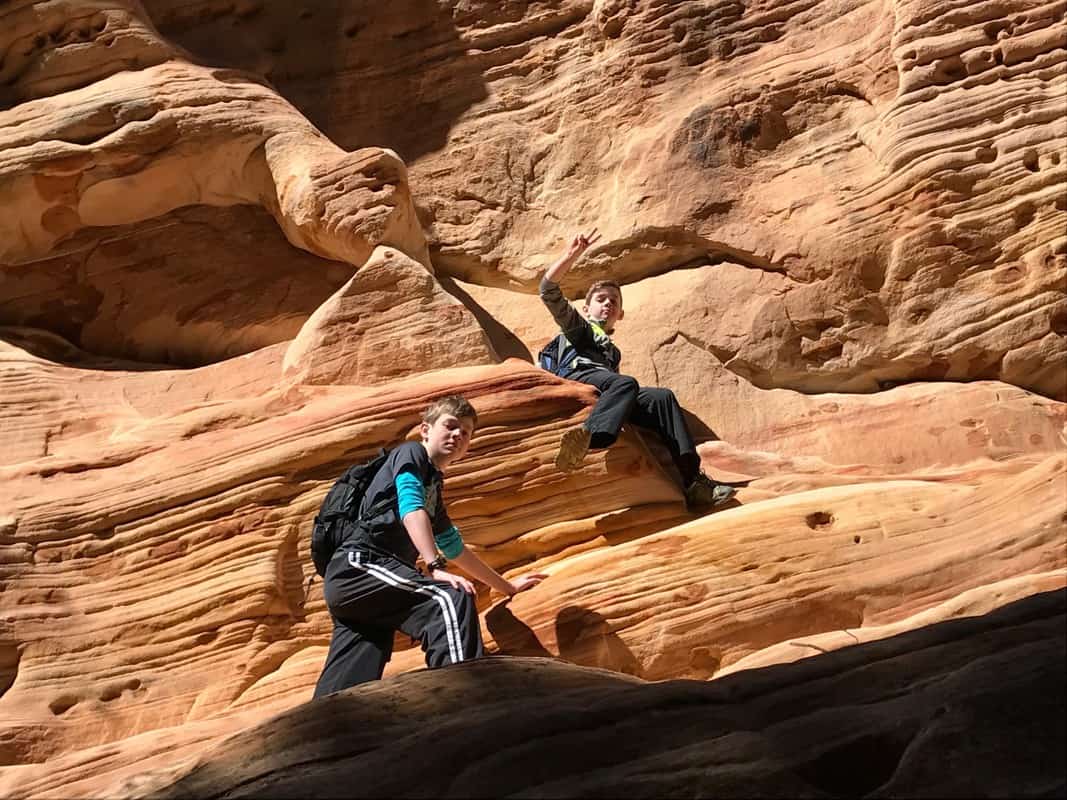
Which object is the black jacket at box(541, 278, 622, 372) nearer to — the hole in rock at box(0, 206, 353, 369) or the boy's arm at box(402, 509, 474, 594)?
the boy's arm at box(402, 509, 474, 594)

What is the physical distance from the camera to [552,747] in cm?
319

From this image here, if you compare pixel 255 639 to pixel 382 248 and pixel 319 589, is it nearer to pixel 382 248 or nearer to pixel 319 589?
pixel 319 589

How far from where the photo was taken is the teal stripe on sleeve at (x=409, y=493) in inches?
188

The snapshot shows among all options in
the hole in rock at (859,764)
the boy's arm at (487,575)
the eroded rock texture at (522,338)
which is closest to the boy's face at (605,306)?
the eroded rock texture at (522,338)

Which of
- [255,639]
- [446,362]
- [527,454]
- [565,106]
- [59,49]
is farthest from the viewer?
[565,106]

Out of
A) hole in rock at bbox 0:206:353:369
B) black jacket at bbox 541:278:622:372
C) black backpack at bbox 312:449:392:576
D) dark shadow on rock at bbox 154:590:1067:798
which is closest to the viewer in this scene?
dark shadow on rock at bbox 154:590:1067:798

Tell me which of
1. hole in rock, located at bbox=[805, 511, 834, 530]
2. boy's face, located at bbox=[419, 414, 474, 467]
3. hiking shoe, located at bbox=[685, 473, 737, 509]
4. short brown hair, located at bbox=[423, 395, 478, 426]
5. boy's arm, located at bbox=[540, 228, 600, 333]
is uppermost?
boy's arm, located at bbox=[540, 228, 600, 333]

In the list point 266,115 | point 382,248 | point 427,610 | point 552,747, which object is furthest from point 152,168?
point 552,747

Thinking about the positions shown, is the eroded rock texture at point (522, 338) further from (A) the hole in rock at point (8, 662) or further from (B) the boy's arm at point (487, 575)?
(B) the boy's arm at point (487, 575)

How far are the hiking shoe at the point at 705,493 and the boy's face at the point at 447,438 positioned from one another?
1.94 metres

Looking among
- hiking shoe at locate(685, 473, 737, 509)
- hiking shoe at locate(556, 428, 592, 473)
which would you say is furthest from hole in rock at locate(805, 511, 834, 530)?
hiking shoe at locate(556, 428, 592, 473)

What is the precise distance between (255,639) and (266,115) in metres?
4.10

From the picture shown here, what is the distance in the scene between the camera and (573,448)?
6.42m

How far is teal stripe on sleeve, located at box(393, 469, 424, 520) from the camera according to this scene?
4.78 metres
